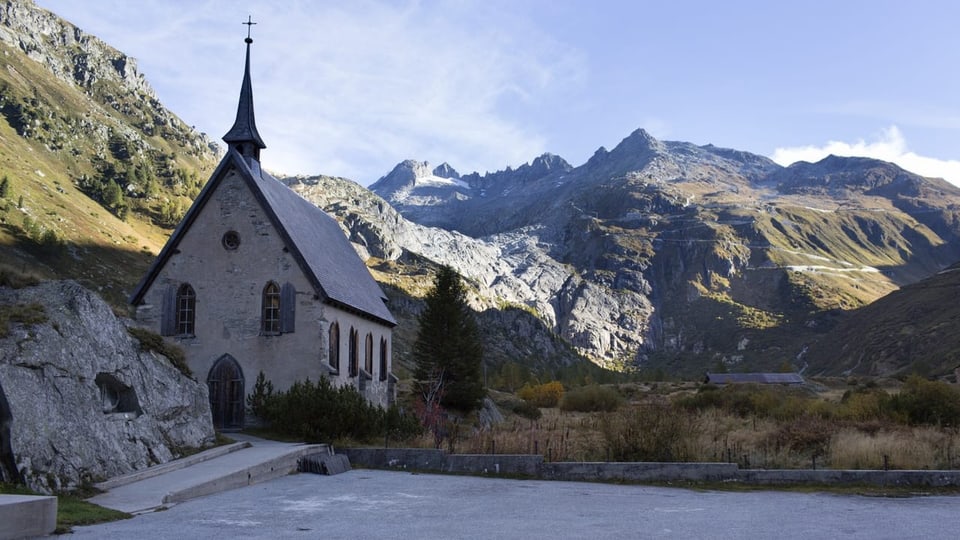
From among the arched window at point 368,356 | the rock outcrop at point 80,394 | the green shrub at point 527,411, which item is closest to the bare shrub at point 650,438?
the rock outcrop at point 80,394

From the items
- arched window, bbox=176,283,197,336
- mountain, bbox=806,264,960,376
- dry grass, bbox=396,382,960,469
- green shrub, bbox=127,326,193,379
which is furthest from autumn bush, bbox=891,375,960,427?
mountain, bbox=806,264,960,376

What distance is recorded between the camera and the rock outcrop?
14773 mm

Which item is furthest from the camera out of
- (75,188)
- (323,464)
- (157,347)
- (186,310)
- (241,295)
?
(75,188)

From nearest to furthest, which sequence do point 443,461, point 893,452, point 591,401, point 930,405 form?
point 893,452 → point 443,461 → point 930,405 → point 591,401

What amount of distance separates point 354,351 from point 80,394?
19.9m

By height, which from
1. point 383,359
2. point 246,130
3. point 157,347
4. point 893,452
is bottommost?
point 893,452

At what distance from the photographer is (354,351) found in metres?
36.2

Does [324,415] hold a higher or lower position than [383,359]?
lower

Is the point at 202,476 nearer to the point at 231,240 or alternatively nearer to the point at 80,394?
the point at 80,394

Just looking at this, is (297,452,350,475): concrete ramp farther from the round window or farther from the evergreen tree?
the evergreen tree

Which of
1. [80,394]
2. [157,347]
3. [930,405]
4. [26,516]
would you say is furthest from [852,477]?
[157,347]

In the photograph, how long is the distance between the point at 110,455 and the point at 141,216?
513 feet

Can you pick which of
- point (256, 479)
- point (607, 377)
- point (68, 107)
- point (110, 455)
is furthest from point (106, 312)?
point (68, 107)

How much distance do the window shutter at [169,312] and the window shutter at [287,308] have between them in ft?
16.0
